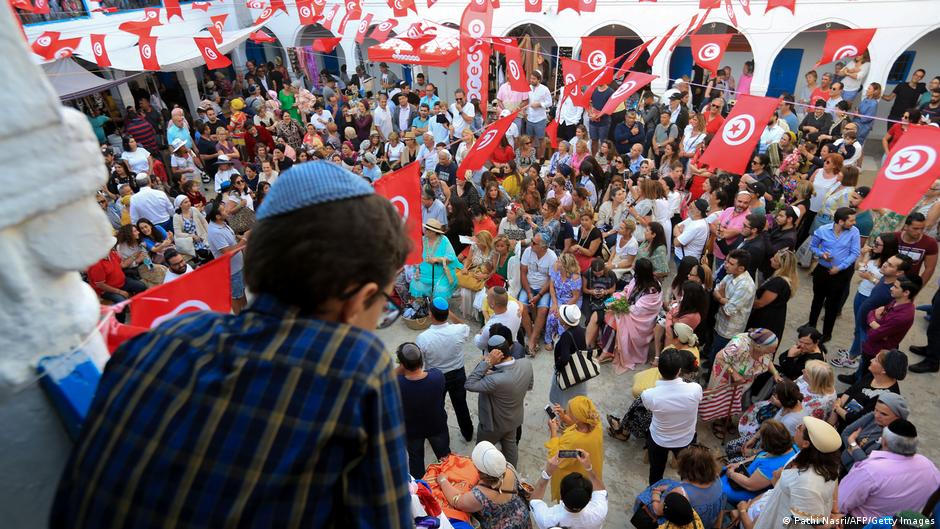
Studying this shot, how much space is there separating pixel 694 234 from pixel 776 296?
1.45m

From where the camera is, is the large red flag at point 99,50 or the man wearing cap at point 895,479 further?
the large red flag at point 99,50

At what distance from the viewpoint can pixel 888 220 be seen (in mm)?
7070

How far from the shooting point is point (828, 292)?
6.59 meters

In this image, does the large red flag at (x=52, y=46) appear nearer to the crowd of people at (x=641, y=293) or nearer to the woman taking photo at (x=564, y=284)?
the crowd of people at (x=641, y=293)

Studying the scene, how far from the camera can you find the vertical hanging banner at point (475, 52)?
437 inches

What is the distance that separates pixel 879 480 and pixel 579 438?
1896mm

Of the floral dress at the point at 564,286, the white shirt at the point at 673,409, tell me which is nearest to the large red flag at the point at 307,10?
the floral dress at the point at 564,286

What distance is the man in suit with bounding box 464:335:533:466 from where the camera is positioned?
4613mm

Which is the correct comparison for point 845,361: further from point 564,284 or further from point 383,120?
point 383,120

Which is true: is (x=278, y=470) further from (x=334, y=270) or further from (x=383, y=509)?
(x=334, y=270)

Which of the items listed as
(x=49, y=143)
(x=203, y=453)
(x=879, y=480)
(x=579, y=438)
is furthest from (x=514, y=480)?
(x=49, y=143)

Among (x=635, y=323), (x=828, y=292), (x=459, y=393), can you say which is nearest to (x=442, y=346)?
(x=459, y=393)

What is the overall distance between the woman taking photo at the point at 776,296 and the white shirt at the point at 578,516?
3197 mm

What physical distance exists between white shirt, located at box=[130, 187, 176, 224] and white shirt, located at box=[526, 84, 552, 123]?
7.41 meters
